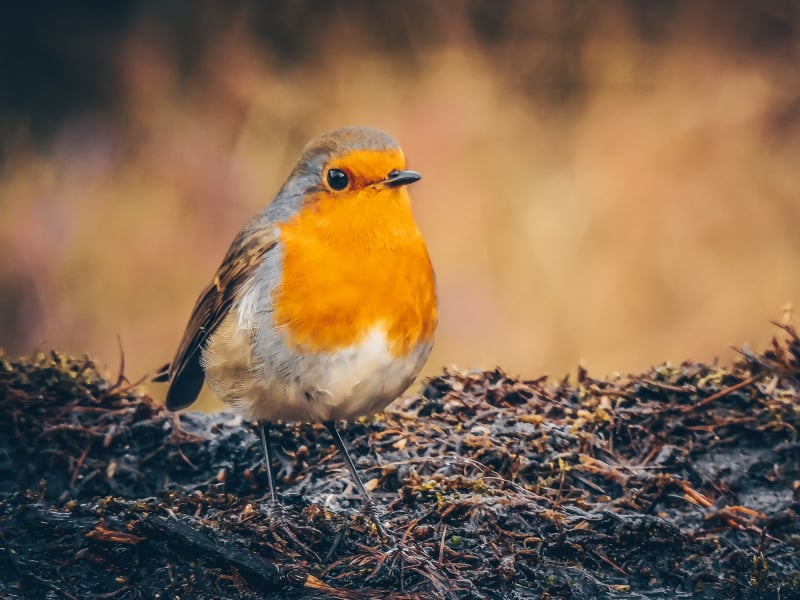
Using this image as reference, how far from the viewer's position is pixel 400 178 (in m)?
2.40

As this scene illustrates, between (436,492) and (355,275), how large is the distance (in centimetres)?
60

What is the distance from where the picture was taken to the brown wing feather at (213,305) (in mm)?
2623

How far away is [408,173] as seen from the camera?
239 cm

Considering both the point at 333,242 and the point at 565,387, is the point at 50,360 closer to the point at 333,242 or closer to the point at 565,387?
the point at 333,242

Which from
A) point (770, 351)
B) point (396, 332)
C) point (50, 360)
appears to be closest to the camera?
point (396, 332)

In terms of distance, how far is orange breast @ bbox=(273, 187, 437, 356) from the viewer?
234 cm

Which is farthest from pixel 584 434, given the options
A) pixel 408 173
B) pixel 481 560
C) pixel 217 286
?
pixel 217 286

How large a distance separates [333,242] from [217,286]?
53 cm

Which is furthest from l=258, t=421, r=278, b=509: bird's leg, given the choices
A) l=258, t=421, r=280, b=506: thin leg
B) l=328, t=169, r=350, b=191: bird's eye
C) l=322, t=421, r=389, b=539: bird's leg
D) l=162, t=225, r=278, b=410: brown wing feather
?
l=328, t=169, r=350, b=191: bird's eye

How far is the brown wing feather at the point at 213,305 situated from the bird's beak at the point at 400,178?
15.1 inches

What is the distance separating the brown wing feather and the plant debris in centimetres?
9

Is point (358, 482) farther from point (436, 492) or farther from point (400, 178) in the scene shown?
point (400, 178)

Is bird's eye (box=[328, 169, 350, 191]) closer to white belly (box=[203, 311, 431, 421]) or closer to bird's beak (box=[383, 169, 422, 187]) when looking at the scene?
bird's beak (box=[383, 169, 422, 187])

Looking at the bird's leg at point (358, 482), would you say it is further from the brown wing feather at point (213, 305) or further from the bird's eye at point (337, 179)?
the bird's eye at point (337, 179)
